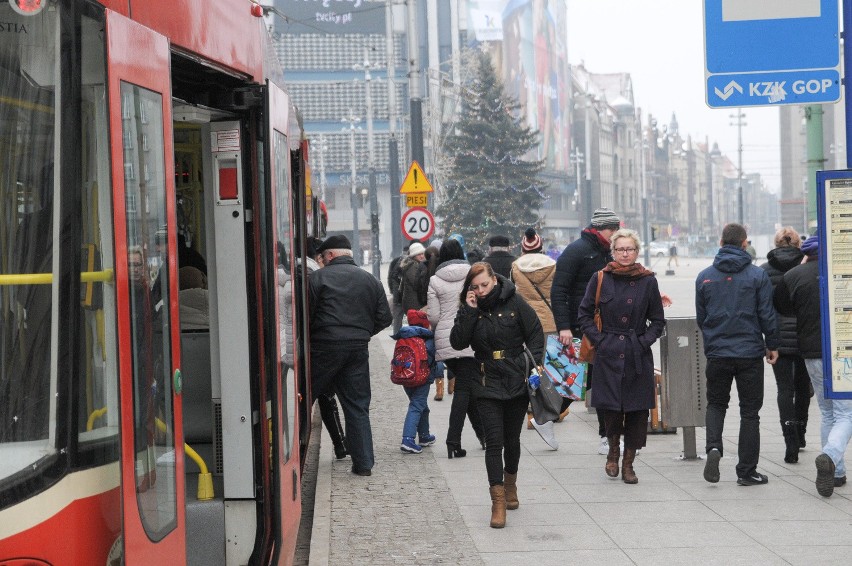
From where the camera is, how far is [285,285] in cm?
637

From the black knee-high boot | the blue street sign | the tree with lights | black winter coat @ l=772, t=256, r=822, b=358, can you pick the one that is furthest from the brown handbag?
the tree with lights

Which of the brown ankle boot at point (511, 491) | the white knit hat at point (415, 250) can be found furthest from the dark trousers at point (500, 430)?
the white knit hat at point (415, 250)

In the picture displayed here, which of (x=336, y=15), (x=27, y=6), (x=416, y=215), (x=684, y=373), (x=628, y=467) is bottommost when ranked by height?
(x=628, y=467)

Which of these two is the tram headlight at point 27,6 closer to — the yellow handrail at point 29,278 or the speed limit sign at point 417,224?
the yellow handrail at point 29,278

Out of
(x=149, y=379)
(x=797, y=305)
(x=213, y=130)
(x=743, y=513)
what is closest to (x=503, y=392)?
(x=743, y=513)

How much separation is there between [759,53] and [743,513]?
9.83 feet

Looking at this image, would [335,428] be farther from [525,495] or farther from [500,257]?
[500,257]

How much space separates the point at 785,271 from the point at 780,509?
284cm

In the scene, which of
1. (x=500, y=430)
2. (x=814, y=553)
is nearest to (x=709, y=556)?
(x=814, y=553)

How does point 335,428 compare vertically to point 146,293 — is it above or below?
below

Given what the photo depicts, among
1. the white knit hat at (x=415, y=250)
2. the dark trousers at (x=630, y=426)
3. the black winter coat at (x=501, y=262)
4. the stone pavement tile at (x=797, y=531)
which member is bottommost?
the stone pavement tile at (x=797, y=531)

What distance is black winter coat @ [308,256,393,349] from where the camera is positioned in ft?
31.9

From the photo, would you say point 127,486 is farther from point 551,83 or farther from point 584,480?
point 551,83

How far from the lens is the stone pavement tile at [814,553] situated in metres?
6.99
